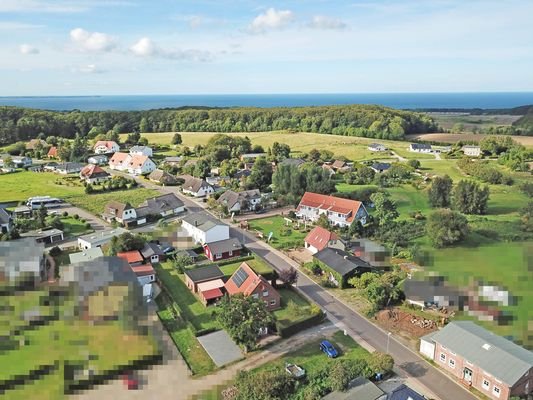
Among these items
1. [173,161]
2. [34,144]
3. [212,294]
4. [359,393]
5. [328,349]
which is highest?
[34,144]

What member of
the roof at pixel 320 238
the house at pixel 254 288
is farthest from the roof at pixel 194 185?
the house at pixel 254 288

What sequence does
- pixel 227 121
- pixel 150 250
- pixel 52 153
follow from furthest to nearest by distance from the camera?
pixel 227 121
pixel 52 153
pixel 150 250

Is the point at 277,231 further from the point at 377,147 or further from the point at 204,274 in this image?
the point at 377,147

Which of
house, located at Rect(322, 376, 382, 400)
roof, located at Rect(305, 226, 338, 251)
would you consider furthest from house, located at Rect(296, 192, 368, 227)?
house, located at Rect(322, 376, 382, 400)

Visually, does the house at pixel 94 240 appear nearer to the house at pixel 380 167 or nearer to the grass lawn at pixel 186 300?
the grass lawn at pixel 186 300

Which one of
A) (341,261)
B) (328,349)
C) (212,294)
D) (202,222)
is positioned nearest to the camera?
(328,349)

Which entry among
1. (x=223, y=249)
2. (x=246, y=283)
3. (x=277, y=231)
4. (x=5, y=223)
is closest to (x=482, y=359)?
(x=246, y=283)

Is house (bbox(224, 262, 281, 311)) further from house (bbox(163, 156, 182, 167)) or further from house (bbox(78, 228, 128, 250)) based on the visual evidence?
house (bbox(163, 156, 182, 167))
